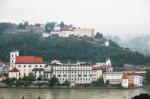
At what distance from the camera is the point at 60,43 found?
18.5 m

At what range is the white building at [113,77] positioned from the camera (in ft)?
47.5

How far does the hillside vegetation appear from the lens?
17516mm

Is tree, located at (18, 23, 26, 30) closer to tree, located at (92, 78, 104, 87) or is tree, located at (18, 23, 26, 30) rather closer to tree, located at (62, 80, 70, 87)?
tree, located at (92, 78, 104, 87)

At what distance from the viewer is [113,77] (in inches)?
582

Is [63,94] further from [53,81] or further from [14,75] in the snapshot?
[14,75]

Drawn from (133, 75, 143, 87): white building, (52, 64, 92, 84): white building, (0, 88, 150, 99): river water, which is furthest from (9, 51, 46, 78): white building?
(0, 88, 150, 99): river water

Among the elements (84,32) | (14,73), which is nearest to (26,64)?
(14,73)

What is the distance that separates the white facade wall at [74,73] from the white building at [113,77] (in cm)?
45

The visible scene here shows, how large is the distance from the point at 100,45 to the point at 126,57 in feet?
4.35

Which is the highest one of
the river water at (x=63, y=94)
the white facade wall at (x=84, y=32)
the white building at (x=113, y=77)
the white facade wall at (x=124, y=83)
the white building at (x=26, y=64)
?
the white facade wall at (x=84, y=32)

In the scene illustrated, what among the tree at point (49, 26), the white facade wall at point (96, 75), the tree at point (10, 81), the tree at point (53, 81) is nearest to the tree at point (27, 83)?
the tree at point (10, 81)

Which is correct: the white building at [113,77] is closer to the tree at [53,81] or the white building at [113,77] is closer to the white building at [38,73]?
the tree at [53,81]

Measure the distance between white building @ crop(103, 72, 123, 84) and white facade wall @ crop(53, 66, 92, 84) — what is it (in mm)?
450

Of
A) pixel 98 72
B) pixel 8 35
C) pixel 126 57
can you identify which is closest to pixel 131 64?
pixel 126 57
